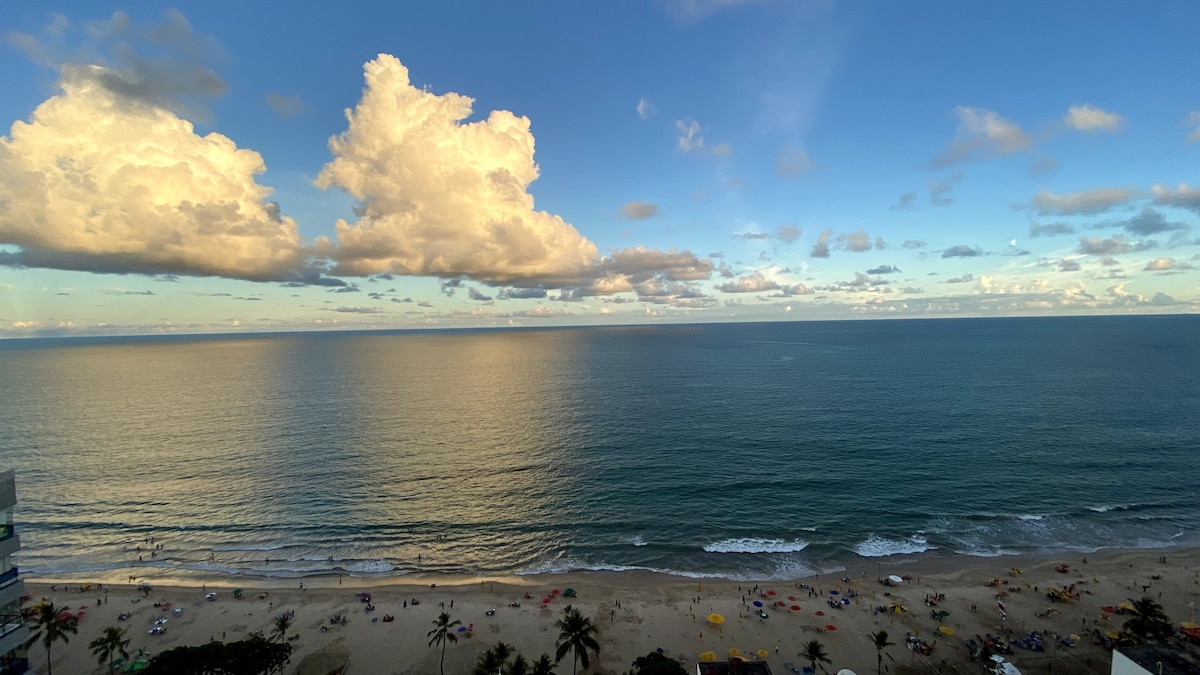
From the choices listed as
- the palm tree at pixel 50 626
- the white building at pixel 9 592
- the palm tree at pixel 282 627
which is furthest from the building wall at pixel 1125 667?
the palm tree at pixel 50 626

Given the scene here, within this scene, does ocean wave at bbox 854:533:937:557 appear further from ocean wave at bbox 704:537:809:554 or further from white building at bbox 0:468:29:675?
white building at bbox 0:468:29:675

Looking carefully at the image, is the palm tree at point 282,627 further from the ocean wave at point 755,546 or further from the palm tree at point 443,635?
the ocean wave at point 755,546

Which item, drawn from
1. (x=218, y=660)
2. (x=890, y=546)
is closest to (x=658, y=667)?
(x=218, y=660)

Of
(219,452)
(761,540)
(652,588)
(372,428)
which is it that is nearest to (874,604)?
(761,540)

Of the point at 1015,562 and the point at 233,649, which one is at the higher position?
the point at 233,649

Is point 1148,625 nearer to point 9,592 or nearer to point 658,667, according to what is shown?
point 658,667

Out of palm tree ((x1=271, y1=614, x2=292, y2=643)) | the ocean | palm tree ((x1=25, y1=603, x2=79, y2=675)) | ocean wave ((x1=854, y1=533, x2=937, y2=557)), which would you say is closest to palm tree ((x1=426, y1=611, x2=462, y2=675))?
palm tree ((x1=271, y1=614, x2=292, y2=643))

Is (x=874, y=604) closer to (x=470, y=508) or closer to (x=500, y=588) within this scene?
(x=500, y=588)
